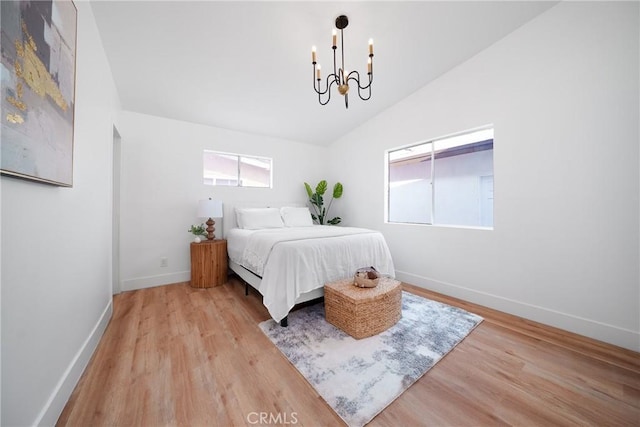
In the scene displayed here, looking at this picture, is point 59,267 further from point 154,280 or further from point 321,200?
point 321,200

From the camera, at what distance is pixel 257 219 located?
338 cm

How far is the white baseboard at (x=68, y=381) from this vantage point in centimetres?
102

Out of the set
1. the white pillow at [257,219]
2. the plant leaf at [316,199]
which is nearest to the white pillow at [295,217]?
the white pillow at [257,219]

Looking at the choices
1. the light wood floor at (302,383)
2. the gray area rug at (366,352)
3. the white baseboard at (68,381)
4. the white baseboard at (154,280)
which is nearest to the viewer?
the white baseboard at (68,381)

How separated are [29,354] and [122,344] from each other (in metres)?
1.00

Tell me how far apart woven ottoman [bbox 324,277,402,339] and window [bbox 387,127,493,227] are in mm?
1512

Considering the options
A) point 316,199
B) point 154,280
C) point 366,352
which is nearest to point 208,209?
point 154,280

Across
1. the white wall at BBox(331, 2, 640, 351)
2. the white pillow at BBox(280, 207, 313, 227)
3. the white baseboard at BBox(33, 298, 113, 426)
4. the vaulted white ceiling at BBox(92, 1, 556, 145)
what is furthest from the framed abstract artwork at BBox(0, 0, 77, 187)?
the white wall at BBox(331, 2, 640, 351)

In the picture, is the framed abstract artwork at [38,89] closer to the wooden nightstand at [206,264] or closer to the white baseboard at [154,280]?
the wooden nightstand at [206,264]

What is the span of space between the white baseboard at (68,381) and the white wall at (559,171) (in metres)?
3.32

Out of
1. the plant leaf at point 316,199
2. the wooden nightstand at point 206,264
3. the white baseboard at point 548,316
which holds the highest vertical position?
the plant leaf at point 316,199

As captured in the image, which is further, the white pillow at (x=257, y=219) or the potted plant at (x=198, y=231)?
the white pillow at (x=257, y=219)

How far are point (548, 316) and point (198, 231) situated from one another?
4.01 m

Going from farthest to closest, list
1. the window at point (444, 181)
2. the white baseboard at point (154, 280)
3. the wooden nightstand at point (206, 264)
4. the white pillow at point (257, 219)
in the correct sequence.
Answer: the white pillow at point (257, 219) → the wooden nightstand at point (206, 264) → the white baseboard at point (154, 280) → the window at point (444, 181)
